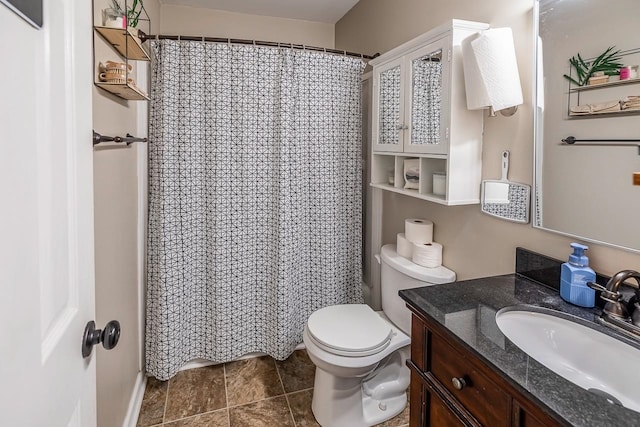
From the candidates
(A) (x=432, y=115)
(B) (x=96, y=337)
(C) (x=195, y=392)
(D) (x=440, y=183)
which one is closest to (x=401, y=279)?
(D) (x=440, y=183)

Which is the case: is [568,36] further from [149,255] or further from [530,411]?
[149,255]

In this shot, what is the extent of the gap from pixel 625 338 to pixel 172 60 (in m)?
2.14

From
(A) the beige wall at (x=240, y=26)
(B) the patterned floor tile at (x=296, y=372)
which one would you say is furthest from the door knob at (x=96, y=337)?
(A) the beige wall at (x=240, y=26)

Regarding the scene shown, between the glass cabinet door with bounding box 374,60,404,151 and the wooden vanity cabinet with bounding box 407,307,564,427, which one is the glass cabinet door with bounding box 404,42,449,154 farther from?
the wooden vanity cabinet with bounding box 407,307,564,427

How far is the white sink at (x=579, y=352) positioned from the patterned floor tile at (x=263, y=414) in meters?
1.26

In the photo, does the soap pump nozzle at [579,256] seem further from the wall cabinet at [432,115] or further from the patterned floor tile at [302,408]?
the patterned floor tile at [302,408]

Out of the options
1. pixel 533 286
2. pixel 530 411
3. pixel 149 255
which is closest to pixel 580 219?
pixel 533 286

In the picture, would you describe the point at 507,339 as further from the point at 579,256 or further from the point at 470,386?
the point at 579,256

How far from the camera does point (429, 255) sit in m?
1.82

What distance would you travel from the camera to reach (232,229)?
2178mm

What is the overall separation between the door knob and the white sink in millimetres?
956

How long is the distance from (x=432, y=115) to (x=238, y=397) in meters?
1.73

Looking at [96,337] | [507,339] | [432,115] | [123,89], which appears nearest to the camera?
[96,337]

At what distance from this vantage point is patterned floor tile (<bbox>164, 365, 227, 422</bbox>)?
1.94 metres
